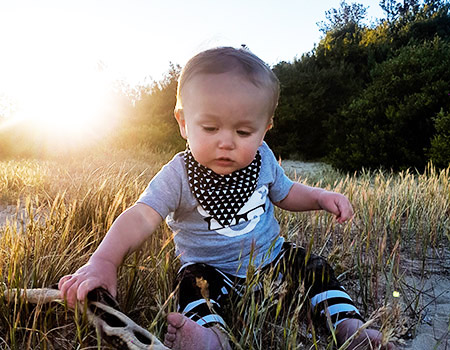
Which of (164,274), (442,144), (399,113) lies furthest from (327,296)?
(399,113)

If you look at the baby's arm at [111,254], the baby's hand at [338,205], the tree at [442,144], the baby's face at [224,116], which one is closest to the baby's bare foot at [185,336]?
the baby's arm at [111,254]

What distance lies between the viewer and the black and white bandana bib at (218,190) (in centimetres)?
174

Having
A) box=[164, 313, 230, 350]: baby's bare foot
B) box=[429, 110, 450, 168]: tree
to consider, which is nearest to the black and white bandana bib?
box=[164, 313, 230, 350]: baby's bare foot

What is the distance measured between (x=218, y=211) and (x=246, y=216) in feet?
0.46

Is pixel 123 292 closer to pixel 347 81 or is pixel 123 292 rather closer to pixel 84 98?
pixel 84 98

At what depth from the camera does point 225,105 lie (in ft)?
4.92

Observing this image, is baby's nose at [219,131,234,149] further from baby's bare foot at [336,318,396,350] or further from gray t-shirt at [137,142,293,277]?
baby's bare foot at [336,318,396,350]

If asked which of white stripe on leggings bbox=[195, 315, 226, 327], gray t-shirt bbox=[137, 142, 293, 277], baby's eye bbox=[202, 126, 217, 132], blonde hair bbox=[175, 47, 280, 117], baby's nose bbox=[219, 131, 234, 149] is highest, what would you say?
blonde hair bbox=[175, 47, 280, 117]

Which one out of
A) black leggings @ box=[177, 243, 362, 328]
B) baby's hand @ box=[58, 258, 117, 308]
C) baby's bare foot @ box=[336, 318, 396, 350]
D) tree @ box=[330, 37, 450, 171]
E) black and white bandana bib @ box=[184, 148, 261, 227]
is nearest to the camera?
baby's hand @ box=[58, 258, 117, 308]

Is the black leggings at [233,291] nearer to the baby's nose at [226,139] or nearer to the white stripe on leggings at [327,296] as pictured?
the white stripe on leggings at [327,296]

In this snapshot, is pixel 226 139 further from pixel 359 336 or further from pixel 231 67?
pixel 359 336

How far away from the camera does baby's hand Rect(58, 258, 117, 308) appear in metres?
1.19

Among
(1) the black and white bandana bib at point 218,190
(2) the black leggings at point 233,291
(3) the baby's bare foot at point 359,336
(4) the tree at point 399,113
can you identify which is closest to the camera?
(3) the baby's bare foot at point 359,336

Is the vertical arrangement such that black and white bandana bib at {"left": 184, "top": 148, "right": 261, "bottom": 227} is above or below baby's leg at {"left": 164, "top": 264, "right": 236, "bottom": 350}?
above
